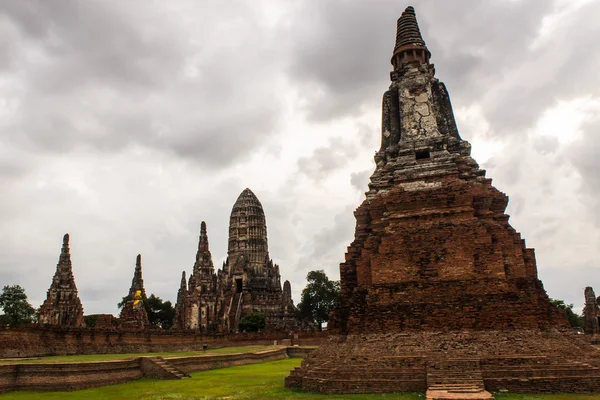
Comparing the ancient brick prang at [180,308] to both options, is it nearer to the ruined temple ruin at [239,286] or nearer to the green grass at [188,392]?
the ruined temple ruin at [239,286]

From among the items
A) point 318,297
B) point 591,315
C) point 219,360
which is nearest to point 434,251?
point 219,360

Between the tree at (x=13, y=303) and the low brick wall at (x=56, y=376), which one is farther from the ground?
the tree at (x=13, y=303)

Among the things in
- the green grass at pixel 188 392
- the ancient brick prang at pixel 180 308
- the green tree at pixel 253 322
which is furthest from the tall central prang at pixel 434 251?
the ancient brick prang at pixel 180 308

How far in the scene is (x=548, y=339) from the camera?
40.4 feet

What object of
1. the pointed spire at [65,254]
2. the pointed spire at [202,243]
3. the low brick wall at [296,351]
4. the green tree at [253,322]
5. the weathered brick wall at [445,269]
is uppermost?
the pointed spire at [202,243]

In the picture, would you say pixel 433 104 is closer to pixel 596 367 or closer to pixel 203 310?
pixel 596 367

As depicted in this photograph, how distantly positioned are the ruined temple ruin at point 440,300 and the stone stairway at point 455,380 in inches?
1.0

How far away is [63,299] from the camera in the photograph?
34.0 metres

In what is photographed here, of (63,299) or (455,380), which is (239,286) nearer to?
(63,299)

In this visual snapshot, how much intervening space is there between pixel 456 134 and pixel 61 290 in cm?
2871

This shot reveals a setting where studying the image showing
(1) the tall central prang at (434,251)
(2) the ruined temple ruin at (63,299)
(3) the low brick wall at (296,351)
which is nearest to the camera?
(1) the tall central prang at (434,251)

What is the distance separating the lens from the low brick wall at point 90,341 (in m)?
20.6

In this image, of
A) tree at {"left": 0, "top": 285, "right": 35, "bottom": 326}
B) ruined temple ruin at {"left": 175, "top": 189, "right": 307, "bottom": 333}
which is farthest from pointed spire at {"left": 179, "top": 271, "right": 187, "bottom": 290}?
tree at {"left": 0, "top": 285, "right": 35, "bottom": 326}

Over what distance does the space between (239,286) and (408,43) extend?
49.7 metres
